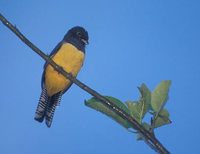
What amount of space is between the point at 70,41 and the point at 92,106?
1.05 meters

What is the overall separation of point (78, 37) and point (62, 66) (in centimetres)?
28

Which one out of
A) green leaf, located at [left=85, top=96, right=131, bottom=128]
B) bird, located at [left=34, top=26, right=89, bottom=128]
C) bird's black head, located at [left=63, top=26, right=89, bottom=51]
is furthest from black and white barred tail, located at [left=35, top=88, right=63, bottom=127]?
green leaf, located at [left=85, top=96, right=131, bottom=128]

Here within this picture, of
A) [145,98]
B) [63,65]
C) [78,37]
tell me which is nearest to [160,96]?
[145,98]

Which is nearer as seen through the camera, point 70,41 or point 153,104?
point 153,104

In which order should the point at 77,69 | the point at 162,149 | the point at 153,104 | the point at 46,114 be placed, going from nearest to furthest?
the point at 162,149, the point at 153,104, the point at 46,114, the point at 77,69

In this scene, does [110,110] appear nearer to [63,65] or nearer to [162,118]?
[162,118]

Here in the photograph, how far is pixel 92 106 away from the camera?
52 centimetres

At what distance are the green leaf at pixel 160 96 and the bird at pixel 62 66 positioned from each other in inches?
36.1

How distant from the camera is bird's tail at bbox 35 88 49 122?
1.29m

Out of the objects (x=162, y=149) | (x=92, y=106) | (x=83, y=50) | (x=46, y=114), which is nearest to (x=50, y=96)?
(x=46, y=114)

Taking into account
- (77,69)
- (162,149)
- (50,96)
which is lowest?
(162,149)

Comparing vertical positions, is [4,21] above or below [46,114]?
below

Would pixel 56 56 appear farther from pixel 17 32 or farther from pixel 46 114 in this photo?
pixel 17 32

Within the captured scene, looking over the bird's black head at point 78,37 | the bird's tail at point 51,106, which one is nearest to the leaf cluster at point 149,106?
the bird's tail at point 51,106
